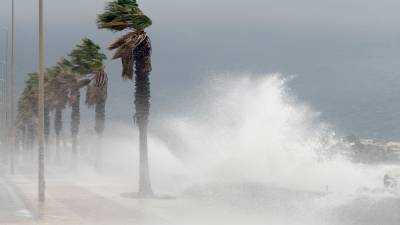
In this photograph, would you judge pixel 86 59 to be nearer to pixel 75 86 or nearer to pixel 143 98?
pixel 75 86

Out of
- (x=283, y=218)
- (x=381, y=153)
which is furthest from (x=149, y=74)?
(x=381, y=153)

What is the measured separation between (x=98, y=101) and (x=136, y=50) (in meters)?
21.9

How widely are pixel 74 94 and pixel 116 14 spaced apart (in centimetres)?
3477

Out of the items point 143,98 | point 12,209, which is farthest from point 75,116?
point 12,209

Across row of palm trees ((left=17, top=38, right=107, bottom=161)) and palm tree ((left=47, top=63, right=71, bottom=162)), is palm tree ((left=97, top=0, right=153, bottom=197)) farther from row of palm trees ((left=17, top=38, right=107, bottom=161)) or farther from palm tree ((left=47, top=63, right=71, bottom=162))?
palm tree ((left=47, top=63, right=71, bottom=162))

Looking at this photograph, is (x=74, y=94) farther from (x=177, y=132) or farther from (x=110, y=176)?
(x=110, y=176)

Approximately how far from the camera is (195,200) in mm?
33625

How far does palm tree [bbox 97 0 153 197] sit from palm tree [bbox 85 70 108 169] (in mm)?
15844

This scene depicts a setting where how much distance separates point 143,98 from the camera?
37250 mm

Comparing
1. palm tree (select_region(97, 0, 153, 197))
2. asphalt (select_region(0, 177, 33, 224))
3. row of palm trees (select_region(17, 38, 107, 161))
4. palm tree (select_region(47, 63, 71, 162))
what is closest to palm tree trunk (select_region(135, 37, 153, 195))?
palm tree (select_region(97, 0, 153, 197))

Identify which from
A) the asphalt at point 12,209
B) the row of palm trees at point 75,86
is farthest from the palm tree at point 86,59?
the asphalt at point 12,209

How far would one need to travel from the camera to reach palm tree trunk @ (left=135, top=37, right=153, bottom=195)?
3631cm

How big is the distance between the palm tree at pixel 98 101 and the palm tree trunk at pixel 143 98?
15.6 meters

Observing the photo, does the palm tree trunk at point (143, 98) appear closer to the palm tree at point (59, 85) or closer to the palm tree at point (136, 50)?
the palm tree at point (136, 50)
